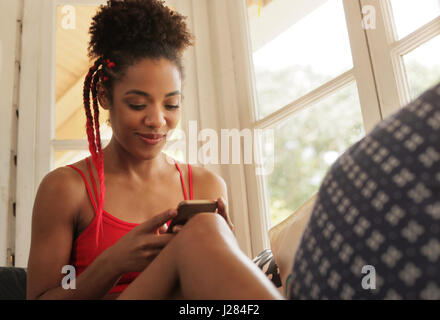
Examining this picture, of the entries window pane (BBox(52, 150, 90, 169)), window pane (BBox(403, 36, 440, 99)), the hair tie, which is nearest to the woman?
the hair tie

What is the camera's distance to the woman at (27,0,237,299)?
3.13 feet

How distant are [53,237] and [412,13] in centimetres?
101

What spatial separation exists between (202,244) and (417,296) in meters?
0.26

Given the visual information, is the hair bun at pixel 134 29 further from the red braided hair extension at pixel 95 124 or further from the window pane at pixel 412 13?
the window pane at pixel 412 13

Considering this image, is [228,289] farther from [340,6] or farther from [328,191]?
[340,6]

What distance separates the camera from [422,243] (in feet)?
1.14

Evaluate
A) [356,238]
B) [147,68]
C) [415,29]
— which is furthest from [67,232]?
[415,29]

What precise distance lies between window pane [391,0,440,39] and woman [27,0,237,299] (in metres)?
0.56

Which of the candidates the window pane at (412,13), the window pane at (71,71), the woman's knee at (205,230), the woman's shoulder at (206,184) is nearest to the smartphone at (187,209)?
the woman's knee at (205,230)

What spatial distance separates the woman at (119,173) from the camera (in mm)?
953

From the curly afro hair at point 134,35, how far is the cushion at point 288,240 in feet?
1.66

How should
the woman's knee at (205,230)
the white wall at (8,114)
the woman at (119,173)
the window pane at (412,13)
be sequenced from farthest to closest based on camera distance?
1. the white wall at (8,114)
2. the window pane at (412,13)
3. the woman at (119,173)
4. the woman's knee at (205,230)

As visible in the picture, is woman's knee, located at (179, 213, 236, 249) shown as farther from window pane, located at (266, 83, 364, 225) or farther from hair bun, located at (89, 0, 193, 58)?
window pane, located at (266, 83, 364, 225)

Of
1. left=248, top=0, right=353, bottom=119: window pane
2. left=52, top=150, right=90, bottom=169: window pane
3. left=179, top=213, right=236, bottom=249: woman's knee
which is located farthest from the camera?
left=52, top=150, right=90, bottom=169: window pane
